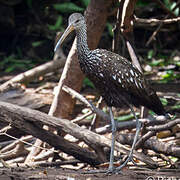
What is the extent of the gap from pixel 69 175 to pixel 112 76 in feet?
4.19

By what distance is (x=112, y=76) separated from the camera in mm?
4977

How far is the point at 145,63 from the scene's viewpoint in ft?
32.6

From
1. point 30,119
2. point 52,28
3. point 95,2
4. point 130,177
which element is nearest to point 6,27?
point 52,28

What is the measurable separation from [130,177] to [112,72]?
1225mm

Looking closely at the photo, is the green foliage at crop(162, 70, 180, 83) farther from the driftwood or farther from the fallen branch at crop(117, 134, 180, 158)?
the driftwood

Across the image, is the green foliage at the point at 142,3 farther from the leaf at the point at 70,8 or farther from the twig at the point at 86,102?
the twig at the point at 86,102

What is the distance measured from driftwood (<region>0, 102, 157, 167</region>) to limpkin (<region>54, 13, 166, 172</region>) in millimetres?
268

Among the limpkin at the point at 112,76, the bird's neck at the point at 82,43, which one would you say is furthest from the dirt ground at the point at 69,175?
the bird's neck at the point at 82,43

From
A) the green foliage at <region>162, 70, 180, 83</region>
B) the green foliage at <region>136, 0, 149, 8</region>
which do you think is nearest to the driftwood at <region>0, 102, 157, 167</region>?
the green foliage at <region>162, 70, 180, 83</region>

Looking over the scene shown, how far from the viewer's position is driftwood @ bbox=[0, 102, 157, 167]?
5.21 meters

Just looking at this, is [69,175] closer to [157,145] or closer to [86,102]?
[86,102]

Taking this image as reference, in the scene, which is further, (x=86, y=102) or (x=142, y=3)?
(x=142, y=3)

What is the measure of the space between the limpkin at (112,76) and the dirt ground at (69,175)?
0.26 m

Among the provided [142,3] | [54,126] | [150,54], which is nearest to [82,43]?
[54,126]
